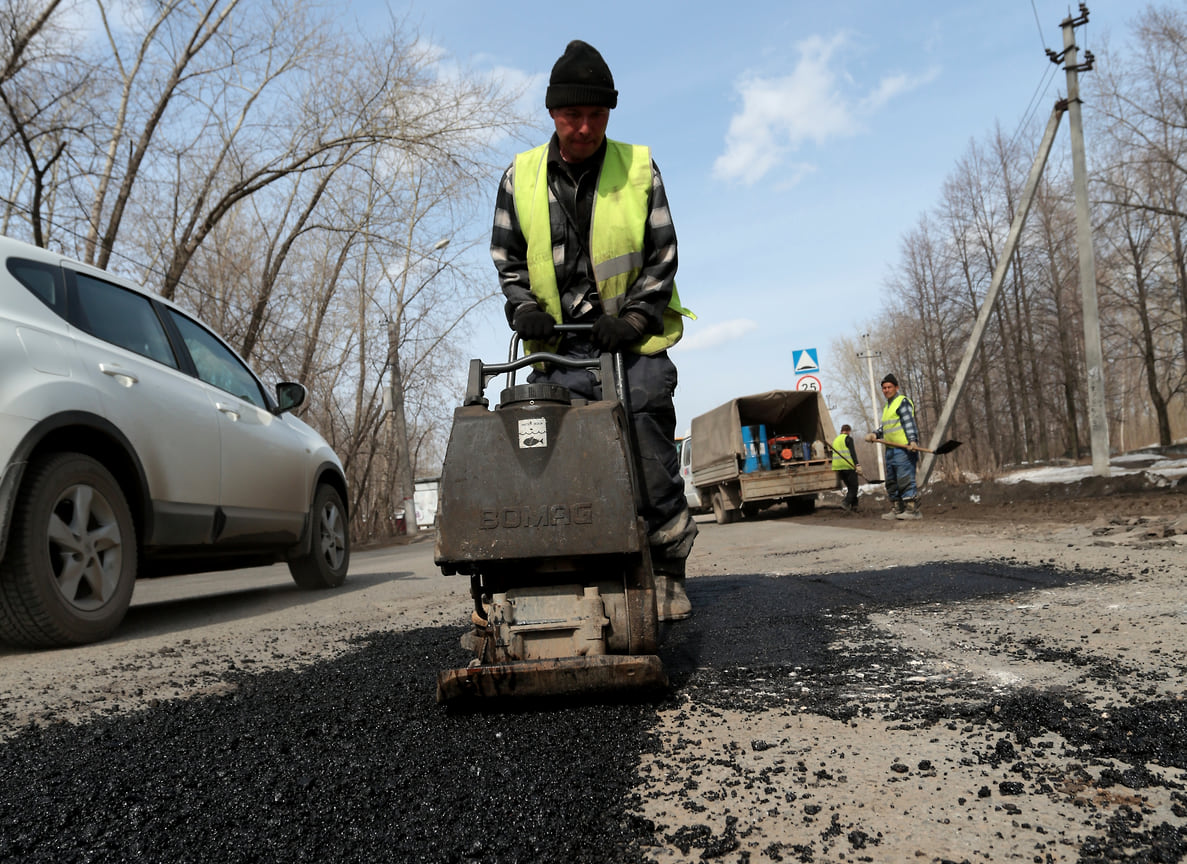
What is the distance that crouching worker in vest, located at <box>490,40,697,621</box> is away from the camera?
10.5 feet

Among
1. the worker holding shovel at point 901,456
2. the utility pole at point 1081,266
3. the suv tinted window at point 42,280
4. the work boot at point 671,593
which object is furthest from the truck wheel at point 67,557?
the utility pole at point 1081,266

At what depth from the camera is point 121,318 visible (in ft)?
15.9

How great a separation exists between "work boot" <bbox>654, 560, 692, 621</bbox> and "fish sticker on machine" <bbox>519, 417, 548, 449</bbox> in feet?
3.59

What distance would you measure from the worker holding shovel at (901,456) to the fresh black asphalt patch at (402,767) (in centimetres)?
976

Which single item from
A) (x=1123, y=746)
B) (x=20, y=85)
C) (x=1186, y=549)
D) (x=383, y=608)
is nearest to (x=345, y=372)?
(x=20, y=85)

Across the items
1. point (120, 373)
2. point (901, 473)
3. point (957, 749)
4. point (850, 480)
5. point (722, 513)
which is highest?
point (120, 373)

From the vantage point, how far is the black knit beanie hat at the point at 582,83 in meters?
3.18

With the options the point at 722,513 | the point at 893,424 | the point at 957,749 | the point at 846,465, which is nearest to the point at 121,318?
the point at 957,749

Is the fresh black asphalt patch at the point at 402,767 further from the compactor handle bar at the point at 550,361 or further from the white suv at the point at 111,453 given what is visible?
the white suv at the point at 111,453

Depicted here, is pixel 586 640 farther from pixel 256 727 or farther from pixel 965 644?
pixel 965 644

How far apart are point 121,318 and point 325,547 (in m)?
2.52

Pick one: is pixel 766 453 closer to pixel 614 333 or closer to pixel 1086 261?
pixel 1086 261

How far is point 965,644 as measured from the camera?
297 cm

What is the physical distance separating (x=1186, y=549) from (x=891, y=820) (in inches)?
174
